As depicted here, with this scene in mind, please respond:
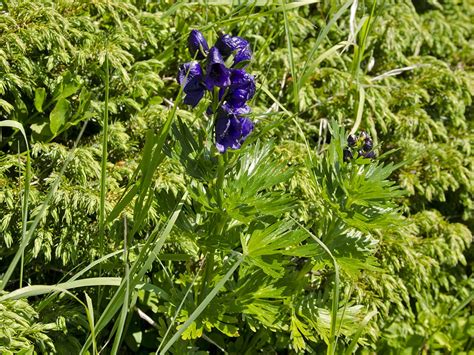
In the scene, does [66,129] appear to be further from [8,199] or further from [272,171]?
[272,171]

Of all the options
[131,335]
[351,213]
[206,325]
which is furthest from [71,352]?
[351,213]

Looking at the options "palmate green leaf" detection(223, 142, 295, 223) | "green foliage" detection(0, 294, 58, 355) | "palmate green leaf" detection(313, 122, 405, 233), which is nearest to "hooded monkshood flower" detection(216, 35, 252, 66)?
"palmate green leaf" detection(223, 142, 295, 223)

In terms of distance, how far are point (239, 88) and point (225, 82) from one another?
0.21 ft

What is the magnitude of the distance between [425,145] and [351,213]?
1.31 m

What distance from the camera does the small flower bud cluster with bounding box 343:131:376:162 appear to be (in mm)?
2186

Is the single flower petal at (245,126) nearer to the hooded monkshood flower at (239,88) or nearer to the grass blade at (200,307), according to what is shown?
the hooded monkshood flower at (239,88)

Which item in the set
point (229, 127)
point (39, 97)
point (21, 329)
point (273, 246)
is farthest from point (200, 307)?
point (39, 97)

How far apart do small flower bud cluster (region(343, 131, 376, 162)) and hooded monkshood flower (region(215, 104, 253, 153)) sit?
42 centimetres

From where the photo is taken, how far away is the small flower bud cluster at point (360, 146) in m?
2.19

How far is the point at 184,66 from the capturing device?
190 centimetres

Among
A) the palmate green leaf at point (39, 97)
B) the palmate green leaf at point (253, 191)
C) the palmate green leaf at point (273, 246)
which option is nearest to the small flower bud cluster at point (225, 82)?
the palmate green leaf at point (253, 191)

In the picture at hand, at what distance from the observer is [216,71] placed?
1852 millimetres

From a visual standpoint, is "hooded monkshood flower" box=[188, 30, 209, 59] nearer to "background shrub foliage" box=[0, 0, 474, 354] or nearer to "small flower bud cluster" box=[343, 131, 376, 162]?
"background shrub foliage" box=[0, 0, 474, 354]

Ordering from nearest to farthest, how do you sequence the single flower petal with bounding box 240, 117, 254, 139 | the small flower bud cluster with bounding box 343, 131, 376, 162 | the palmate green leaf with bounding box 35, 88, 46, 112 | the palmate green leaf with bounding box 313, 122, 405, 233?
the single flower petal with bounding box 240, 117, 254, 139 < the palmate green leaf with bounding box 313, 122, 405, 233 < the small flower bud cluster with bounding box 343, 131, 376, 162 < the palmate green leaf with bounding box 35, 88, 46, 112
